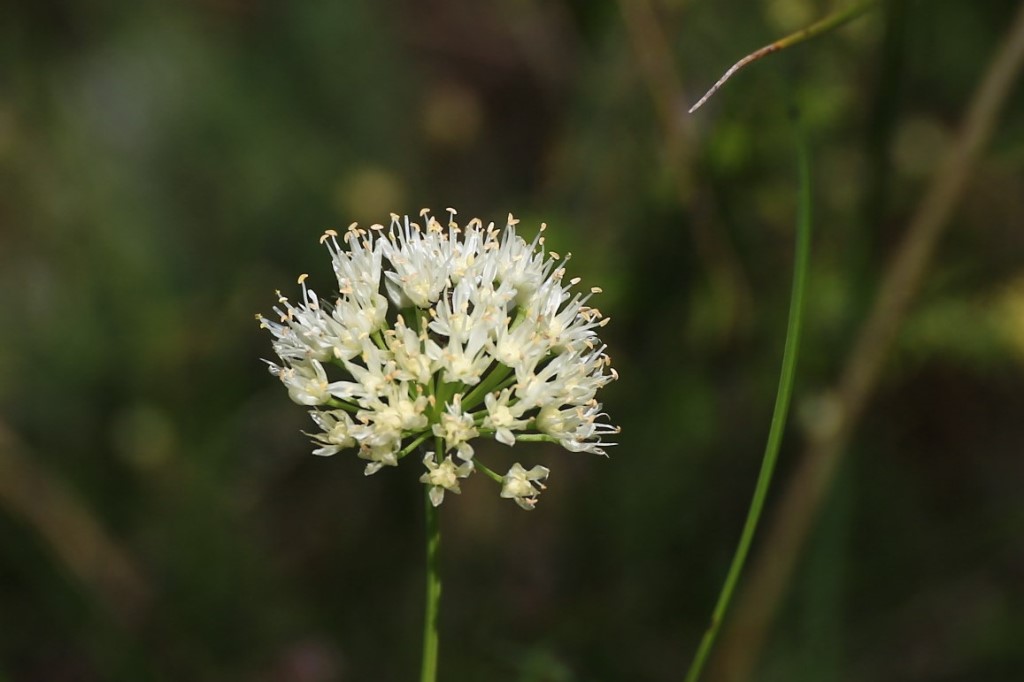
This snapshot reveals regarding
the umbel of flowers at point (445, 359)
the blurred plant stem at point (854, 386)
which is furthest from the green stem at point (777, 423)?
the blurred plant stem at point (854, 386)

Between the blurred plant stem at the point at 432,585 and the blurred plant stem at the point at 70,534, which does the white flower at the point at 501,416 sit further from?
the blurred plant stem at the point at 70,534

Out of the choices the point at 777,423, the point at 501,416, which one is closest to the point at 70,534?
the point at 501,416

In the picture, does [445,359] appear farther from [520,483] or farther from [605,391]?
[605,391]

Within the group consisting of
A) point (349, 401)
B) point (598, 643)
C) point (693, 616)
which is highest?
point (693, 616)

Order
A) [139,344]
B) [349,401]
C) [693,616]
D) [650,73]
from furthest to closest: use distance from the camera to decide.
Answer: [139,344], [693,616], [650,73], [349,401]

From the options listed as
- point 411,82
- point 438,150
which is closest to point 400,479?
point 438,150

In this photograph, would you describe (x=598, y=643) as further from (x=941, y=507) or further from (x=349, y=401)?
(x=349, y=401)
